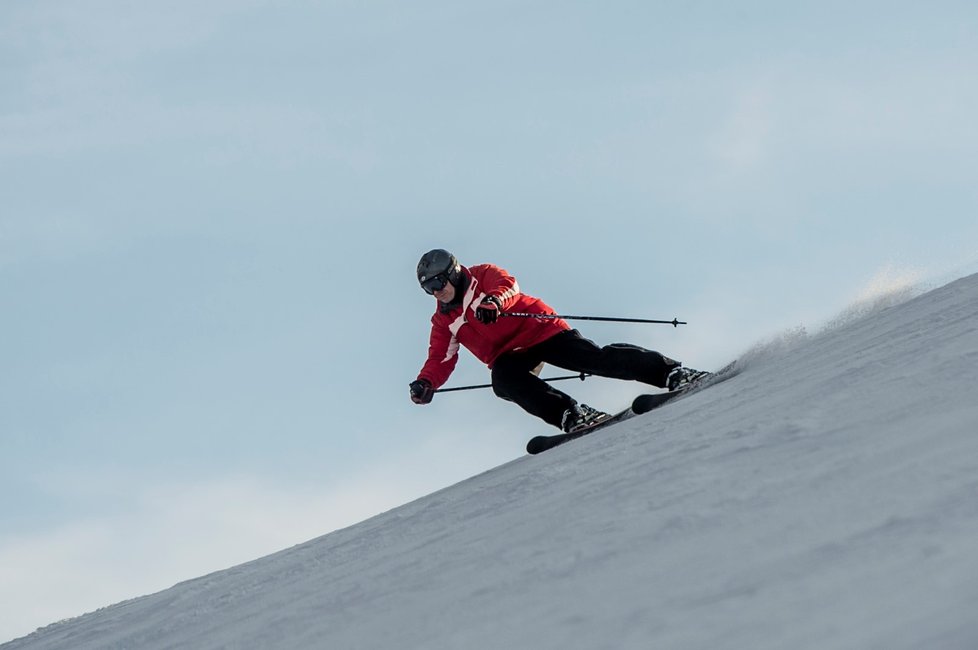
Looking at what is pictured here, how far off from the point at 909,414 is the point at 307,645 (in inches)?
70.3

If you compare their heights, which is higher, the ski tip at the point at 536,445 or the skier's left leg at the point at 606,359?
the skier's left leg at the point at 606,359

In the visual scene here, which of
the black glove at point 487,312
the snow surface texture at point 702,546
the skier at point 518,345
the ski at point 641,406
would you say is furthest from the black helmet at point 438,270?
the snow surface texture at point 702,546

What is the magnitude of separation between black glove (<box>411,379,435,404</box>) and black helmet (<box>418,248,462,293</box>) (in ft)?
2.16

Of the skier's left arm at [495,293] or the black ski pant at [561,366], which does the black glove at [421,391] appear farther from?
the skier's left arm at [495,293]

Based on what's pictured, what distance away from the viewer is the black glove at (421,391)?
7.84 meters

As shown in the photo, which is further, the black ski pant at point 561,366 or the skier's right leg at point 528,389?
the skier's right leg at point 528,389

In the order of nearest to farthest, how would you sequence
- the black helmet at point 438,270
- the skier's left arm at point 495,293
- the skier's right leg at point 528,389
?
the skier's left arm at point 495,293 → the skier's right leg at point 528,389 → the black helmet at point 438,270

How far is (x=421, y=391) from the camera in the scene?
7.85 m

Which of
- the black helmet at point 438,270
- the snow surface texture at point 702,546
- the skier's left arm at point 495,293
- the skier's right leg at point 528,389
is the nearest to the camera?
the snow surface texture at point 702,546

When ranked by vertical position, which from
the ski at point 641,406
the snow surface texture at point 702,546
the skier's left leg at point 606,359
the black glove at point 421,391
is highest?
the black glove at point 421,391

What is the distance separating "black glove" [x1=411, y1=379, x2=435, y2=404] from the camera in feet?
25.7

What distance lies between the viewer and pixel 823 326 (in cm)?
715

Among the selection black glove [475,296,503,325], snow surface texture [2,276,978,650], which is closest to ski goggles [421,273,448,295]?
black glove [475,296,503,325]

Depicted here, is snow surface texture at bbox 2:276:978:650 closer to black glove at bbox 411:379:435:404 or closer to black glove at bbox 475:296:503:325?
black glove at bbox 475:296:503:325
